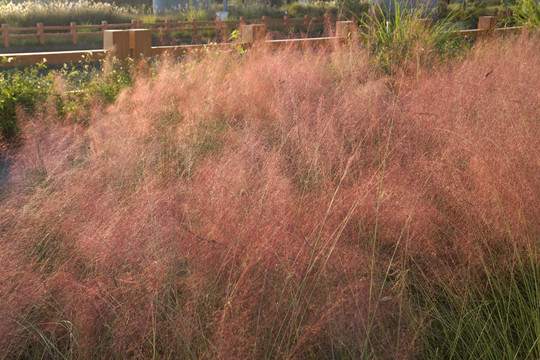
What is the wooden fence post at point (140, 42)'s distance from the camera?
21.1 feet

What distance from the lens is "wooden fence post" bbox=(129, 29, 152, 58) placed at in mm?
6434

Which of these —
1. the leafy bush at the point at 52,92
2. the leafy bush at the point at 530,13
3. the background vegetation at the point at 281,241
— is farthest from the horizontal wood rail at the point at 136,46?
the leafy bush at the point at 530,13

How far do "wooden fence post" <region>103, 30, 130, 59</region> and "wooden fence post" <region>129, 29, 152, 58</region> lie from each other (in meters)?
0.06

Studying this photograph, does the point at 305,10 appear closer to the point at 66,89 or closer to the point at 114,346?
the point at 66,89

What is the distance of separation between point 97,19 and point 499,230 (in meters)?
22.5

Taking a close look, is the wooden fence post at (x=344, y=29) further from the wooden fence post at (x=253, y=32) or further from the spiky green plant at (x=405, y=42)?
the wooden fence post at (x=253, y=32)

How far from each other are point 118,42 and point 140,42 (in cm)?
27

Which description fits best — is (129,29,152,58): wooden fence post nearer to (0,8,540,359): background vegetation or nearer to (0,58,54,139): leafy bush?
(0,58,54,139): leafy bush

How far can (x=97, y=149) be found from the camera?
378 centimetres

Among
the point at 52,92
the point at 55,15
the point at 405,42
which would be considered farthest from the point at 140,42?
the point at 55,15

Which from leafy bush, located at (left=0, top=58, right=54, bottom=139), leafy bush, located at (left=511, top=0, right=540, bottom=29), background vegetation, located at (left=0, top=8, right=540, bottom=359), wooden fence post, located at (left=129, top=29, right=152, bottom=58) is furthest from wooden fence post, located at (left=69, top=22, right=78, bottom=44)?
background vegetation, located at (left=0, top=8, right=540, bottom=359)

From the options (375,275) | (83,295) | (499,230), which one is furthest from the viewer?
(499,230)

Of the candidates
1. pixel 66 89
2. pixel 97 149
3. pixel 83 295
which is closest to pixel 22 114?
pixel 66 89

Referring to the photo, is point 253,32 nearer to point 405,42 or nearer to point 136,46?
point 136,46
